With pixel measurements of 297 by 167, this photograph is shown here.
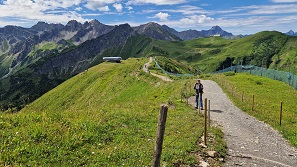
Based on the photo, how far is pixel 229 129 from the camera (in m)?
20.6

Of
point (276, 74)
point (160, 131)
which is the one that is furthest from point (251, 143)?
→ point (276, 74)

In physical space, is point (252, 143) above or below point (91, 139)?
below

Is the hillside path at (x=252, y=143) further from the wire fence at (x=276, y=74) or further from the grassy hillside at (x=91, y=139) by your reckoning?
the wire fence at (x=276, y=74)

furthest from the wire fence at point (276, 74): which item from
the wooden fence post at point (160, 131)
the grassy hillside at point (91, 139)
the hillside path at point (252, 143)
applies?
the wooden fence post at point (160, 131)

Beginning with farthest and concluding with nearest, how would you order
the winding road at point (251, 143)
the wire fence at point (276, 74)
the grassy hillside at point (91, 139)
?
the wire fence at point (276, 74)
the winding road at point (251, 143)
the grassy hillside at point (91, 139)

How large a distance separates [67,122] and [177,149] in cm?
750

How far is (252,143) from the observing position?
56.9 ft

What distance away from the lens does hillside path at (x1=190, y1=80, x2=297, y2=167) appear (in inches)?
567

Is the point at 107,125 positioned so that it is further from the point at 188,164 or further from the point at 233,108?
the point at 233,108

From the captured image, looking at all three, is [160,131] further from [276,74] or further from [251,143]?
[276,74]

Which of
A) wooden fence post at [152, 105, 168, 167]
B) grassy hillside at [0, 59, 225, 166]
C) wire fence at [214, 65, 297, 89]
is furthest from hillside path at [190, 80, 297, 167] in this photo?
wire fence at [214, 65, 297, 89]

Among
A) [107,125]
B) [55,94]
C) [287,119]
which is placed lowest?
[55,94]

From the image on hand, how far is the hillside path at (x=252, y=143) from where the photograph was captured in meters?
Answer: 14.4

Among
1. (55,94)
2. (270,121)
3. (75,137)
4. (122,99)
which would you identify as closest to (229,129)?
(270,121)
